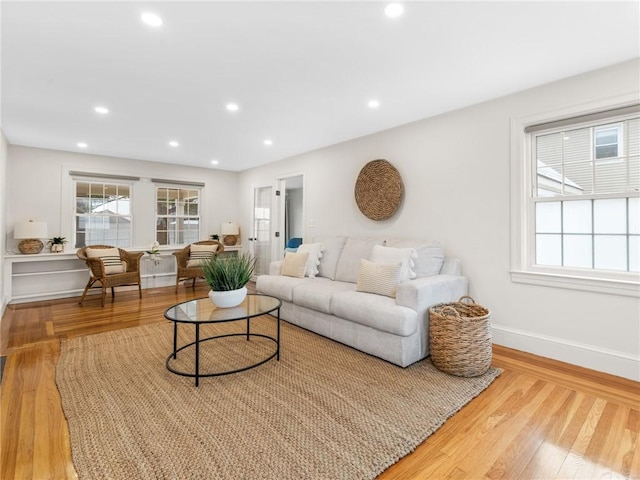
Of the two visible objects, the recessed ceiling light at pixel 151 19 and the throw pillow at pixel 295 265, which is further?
the throw pillow at pixel 295 265

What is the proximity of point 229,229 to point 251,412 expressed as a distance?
5.00 m

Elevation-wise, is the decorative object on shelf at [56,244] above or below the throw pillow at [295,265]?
above

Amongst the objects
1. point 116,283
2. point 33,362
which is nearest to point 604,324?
point 33,362

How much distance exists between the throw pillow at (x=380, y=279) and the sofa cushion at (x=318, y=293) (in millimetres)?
262

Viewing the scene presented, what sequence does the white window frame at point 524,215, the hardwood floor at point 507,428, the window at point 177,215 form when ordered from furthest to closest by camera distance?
the window at point 177,215
the white window frame at point 524,215
the hardwood floor at point 507,428

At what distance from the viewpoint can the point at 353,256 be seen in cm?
377

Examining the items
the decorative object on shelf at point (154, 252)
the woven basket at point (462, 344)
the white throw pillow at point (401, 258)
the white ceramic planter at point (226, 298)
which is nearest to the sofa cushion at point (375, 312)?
the woven basket at point (462, 344)

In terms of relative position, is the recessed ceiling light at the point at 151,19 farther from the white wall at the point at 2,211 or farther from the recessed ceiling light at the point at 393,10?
the white wall at the point at 2,211

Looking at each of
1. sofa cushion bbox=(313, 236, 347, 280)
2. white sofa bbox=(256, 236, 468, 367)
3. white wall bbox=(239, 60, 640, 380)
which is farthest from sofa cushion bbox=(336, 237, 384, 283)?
white wall bbox=(239, 60, 640, 380)

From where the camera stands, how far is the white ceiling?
1839 millimetres

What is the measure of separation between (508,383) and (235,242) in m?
5.45

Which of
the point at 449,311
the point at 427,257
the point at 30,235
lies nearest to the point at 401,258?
the point at 427,257

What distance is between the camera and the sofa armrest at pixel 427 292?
8.36 ft

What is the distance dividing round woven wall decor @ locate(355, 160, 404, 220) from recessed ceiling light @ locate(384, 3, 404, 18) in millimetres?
2029
